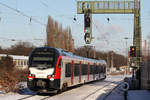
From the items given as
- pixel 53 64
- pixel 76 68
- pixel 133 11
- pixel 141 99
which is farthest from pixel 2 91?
pixel 133 11

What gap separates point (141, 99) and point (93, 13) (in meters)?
16.1

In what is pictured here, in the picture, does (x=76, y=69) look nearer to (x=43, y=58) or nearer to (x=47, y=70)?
(x=43, y=58)

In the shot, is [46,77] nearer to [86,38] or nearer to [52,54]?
[52,54]

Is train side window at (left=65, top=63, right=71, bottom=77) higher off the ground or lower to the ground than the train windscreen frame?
lower

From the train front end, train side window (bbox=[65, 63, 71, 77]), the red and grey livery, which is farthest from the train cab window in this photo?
the train front end

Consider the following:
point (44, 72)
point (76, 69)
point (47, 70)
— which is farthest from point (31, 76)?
point (76, 69)

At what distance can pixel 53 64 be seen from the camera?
18.1m

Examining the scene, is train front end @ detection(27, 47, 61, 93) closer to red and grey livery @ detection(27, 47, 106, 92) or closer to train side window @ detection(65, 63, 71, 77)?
red and grey livery @ detection(27, 47, 106, 92)

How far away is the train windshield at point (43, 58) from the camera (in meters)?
18.2

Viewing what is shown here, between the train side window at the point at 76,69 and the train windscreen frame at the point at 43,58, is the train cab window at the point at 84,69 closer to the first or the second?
the train side window at the point at 76,69

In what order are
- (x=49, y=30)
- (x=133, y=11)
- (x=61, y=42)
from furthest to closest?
1. (x=61, y=42)
2. (x=49, y=30)
3. (x=133, y=11)

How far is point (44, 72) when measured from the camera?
18.0 m

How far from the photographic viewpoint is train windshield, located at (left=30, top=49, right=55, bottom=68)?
1820cm

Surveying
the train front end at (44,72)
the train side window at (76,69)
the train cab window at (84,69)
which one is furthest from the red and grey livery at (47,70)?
the train cab window at (84,69)
